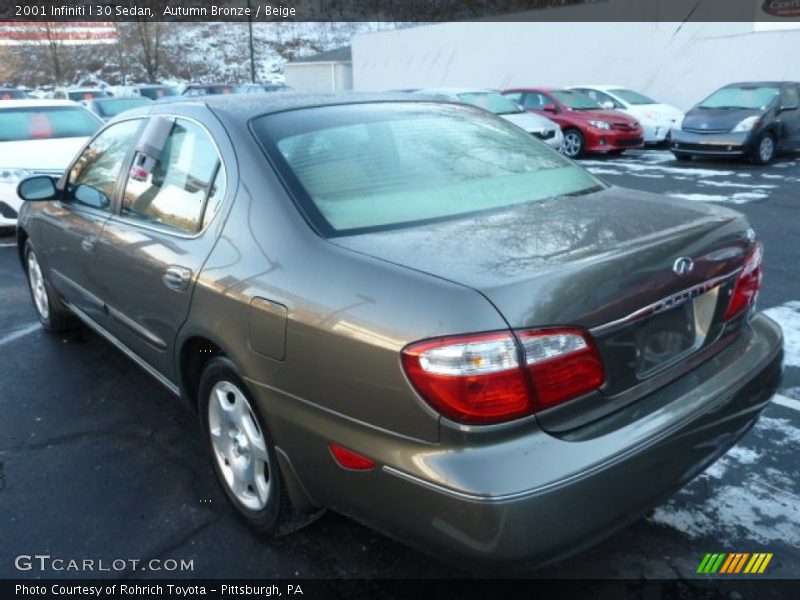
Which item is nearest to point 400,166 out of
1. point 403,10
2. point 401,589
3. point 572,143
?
point 401,589

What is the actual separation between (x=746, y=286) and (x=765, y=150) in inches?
473

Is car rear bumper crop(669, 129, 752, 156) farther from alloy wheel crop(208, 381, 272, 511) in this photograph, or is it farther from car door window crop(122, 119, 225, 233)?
alloy wheel crop(208, 381, 272, 511)

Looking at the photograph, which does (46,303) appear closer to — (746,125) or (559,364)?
(559,364)

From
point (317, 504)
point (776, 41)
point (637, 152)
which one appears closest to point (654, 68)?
point (776, 41)

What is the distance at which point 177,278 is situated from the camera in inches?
110

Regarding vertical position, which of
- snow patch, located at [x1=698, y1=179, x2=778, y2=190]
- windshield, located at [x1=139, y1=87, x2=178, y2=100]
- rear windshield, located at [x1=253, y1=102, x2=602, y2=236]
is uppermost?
rear windshield, located at [x1=253, y1=102, x2=602, y2=236]

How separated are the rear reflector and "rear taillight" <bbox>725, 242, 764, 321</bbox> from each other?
1.37m

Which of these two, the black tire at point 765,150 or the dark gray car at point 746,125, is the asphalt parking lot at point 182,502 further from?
the black tire at point 765,150

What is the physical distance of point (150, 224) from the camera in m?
3.14

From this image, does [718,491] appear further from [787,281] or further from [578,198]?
[787,281]

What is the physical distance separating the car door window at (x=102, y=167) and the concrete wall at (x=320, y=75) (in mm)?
31809

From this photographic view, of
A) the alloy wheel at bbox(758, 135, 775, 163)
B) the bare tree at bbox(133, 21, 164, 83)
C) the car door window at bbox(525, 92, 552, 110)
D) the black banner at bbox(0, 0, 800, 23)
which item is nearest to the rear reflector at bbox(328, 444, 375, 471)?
the alloy wheel at bbox(758, 135, 775, 163)

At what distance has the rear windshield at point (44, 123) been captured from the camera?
29.5 feet

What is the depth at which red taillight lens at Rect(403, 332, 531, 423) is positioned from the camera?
1.86 meters
